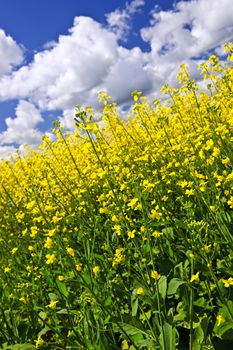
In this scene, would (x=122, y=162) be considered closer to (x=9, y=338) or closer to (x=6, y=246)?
(x=6, y=246)

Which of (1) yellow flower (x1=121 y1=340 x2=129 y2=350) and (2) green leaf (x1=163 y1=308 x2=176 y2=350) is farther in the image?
(1) yellow flower (x1=121 y1=340 x2=129 y2=350)

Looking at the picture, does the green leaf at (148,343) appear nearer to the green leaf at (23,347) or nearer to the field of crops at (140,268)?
the field of crops at (140,268)

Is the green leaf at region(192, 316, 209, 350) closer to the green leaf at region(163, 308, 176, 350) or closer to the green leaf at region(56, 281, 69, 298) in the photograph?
the green leaf at region(163, 308, 176, 350)

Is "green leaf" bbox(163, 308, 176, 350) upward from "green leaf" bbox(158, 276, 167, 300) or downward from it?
downward

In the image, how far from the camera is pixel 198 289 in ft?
8.46

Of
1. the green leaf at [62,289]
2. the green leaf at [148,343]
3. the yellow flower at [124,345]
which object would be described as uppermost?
the green leaf at [62,289]

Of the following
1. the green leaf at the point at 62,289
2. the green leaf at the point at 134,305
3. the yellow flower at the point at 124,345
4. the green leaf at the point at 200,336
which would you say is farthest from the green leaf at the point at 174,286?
the green leaf at the point at 62,289

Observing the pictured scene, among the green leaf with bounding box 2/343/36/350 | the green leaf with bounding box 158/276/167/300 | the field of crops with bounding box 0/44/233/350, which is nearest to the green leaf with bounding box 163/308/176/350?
the field of crops with bounding box 0/44/233/350

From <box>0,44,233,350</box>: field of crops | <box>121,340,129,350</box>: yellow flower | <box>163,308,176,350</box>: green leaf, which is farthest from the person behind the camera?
<box>121,340,129,350</box>: yellow flower

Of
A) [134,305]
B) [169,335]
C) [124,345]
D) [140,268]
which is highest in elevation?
[140,268]

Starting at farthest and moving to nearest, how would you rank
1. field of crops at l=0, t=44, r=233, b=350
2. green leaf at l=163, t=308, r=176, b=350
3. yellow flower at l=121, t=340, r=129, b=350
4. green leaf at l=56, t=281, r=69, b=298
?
green leaf at l=56, t=281, r=69, b=298 < yellow flower at l=121, t=340, r=129, b=350 < field of crops at l=0, t=44, r=233, b=350 < green leaf at l=163, t=308, r=176, b=350

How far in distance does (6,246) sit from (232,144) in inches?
97.3

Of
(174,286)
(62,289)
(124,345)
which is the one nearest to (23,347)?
(62,289)

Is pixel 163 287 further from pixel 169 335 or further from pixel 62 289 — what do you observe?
pixel 62 289
